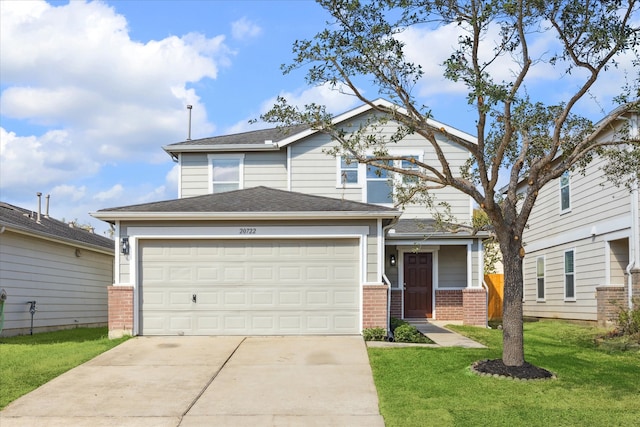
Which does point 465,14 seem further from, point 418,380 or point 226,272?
point 226,272

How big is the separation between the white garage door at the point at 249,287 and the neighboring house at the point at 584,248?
576 cm

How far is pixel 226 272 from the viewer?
48.3 ft

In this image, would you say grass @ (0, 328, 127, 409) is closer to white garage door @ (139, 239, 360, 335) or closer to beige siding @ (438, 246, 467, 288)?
white garage door @ (139, 239, 360, 335)

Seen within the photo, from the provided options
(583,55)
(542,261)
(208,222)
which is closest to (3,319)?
(208,222)

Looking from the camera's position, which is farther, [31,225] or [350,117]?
[350,117]

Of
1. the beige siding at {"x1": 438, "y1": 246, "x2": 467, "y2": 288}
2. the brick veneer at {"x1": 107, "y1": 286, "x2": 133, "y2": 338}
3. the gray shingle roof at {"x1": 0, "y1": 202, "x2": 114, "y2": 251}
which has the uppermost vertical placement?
the gray shingle roof at {"x1": 0, "y1": 202, "x2": 114, "y2": 251}

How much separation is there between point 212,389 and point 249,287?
15.6 ft

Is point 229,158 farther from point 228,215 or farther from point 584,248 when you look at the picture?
point 584,248

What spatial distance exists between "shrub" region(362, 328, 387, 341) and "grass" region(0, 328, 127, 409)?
195 inches

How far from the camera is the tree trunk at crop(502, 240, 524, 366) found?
10461 millimetres

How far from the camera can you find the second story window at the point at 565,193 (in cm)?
2073

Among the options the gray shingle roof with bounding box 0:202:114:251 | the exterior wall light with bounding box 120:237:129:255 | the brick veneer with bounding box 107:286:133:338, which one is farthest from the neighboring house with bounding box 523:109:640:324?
the gray shingle roof with bounding box 0:202:114:251

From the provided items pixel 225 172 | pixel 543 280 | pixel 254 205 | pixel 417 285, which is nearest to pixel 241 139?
pixel 225 172

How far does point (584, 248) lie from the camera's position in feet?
63.8
